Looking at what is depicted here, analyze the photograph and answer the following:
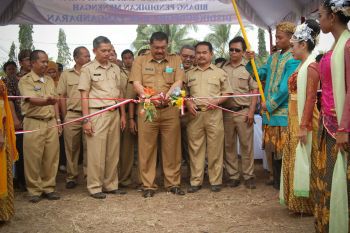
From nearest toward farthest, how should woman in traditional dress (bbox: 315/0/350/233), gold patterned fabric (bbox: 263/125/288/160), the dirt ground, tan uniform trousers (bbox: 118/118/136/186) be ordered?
woman in traditional dress (bbox: 315/0/350/233) → the dirt ground → gold patterned fabric (bbox: 263/125/288/160) → tan uniform trousers (bbox: 118/118/136/186)

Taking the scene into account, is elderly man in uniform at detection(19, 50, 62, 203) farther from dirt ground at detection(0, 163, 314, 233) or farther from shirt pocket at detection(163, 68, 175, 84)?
shirt pocket at detection(163, 68, 175, 84)

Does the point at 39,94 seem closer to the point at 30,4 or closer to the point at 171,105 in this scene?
the point at 171,105

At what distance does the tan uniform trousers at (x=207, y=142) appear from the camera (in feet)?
19.1

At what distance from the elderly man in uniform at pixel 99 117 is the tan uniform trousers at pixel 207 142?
1044mm

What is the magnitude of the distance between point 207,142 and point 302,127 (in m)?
2.25

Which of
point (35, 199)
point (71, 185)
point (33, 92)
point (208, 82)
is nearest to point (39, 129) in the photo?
point (33, 92)

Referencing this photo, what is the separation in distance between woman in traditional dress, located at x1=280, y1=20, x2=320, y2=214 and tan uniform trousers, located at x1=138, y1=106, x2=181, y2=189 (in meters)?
1.65

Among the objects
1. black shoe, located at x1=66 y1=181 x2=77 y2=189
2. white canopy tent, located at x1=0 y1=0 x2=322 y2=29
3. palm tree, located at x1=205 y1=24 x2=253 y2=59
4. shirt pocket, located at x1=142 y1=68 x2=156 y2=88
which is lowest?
black shoe, located at x1=66 y1=181 x2=77 y2=189

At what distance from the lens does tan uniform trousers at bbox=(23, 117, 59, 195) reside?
5.27 m

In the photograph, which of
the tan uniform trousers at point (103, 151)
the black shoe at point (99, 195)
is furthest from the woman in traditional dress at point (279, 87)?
the black shoe at point (99, 195)

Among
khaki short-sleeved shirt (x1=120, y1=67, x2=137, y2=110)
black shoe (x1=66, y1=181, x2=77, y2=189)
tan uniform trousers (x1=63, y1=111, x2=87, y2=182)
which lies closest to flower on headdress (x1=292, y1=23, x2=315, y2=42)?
khaki short-sleeved shirt (x1=120, y1=67, x2=137, y2=110)

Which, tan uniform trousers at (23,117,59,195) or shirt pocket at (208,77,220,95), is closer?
tan uniform trousers at (23,117,59,195)

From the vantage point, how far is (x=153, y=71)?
5582 mm

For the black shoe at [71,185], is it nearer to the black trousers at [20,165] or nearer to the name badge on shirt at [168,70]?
the black trousers at [20,165]
